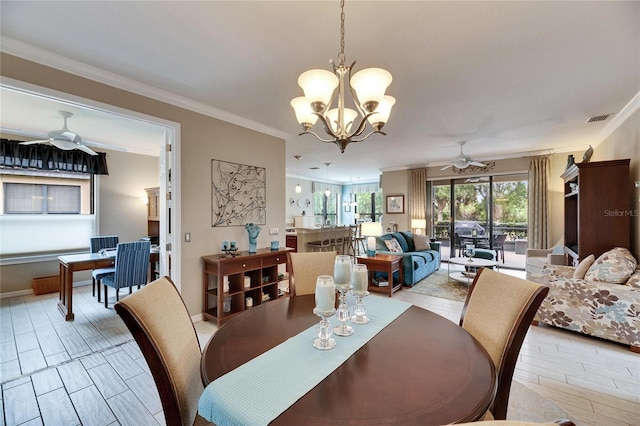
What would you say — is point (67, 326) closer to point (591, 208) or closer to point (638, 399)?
point (638, 399)

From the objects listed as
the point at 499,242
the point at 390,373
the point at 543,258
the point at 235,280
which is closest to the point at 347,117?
the point at 390,373

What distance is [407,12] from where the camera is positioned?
5.76 ft

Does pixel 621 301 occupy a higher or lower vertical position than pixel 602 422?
higher

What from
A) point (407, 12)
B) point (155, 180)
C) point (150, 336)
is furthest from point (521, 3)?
point (155, 180)

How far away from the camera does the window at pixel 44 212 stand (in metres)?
4.28

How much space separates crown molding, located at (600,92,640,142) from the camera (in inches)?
124

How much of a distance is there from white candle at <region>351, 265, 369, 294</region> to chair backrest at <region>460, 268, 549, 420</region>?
66 cm

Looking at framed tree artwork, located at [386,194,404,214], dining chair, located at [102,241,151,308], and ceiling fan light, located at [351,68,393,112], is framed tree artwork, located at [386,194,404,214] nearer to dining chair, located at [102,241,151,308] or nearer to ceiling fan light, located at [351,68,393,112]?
dining chair, located at [102,241,151,308]

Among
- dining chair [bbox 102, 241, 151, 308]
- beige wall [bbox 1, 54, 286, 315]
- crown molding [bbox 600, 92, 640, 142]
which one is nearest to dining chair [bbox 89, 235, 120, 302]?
dining chair [bbox 102, 241, 151, 308]

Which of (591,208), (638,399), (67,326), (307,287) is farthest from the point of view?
(591,208)

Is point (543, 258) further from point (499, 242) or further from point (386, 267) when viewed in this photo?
point (386, 267)

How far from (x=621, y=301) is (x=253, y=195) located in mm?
4328

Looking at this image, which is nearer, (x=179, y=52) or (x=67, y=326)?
(x=179, y=52)

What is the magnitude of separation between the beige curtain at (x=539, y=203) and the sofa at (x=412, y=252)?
1.95 m
